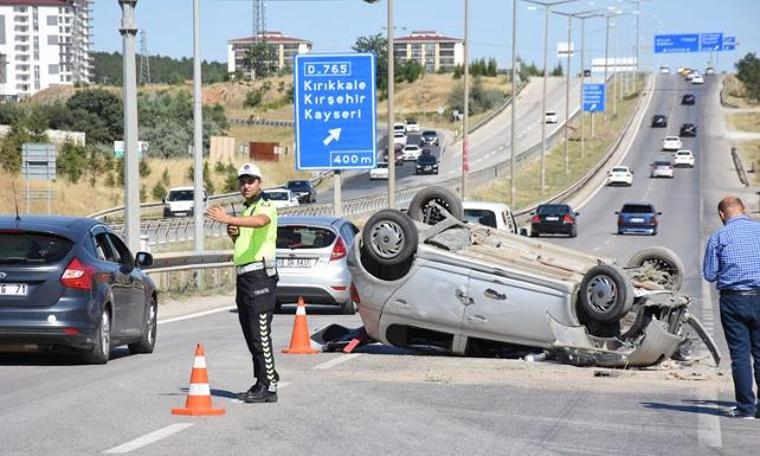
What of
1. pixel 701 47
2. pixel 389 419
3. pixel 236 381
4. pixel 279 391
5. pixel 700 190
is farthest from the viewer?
pixel 701 47

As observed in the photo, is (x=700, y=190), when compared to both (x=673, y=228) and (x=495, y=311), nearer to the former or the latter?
(x=673, y=228)

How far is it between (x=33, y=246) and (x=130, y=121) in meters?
11.4

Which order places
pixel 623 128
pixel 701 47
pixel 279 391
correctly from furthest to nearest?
pixel 701 47 < pixel 623 128 < pixel 279 391

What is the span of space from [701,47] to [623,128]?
73.3 ft

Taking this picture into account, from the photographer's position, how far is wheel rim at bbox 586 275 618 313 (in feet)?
48.3

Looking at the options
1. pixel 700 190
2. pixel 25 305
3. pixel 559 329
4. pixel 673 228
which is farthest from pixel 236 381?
pixel 700 190

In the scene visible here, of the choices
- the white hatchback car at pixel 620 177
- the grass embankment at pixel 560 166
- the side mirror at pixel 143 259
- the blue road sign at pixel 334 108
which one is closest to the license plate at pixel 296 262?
the side mirror at pixel 143 259

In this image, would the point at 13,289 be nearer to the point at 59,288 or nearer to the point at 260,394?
the point at 59,288

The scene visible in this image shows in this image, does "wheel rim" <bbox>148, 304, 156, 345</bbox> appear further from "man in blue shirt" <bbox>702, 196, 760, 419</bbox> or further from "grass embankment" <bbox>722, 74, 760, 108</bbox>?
"grass embankment" <bbox>722, 74, 760, 108</bbox>

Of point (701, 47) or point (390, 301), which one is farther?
point (701, 47)

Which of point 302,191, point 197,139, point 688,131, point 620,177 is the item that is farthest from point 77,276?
point 688,131

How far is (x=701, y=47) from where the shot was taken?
14950 centimetres

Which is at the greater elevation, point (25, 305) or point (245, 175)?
point (245, 175)

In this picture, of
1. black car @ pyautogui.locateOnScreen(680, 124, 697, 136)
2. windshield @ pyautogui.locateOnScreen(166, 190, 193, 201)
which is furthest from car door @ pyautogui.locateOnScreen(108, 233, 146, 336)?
black car @ pyautogui.locateOnScreen(680, 124, 697, 136)
